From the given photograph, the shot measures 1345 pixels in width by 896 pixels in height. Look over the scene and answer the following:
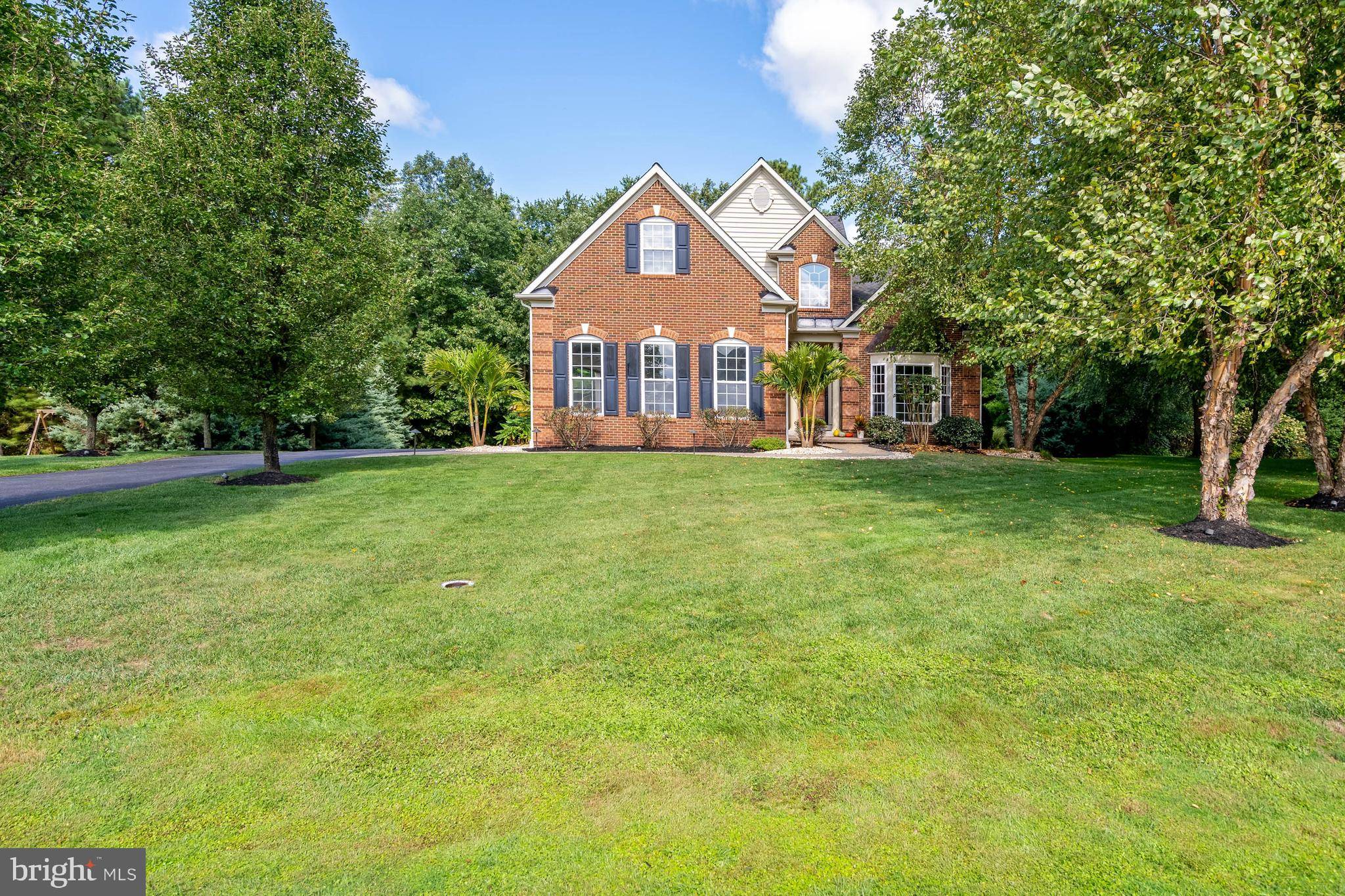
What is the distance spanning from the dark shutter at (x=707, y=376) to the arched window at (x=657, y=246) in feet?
7.93

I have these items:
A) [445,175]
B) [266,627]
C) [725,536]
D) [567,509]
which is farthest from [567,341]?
[445,175]

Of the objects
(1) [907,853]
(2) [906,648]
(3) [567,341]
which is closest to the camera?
(1) [907,853]

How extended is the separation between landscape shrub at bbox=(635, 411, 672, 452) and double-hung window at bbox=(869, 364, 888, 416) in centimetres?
757

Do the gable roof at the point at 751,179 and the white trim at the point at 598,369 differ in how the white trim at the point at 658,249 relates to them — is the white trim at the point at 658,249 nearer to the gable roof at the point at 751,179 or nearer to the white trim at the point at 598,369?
the white trim at the point at 598,369

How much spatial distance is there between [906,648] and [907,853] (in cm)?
200

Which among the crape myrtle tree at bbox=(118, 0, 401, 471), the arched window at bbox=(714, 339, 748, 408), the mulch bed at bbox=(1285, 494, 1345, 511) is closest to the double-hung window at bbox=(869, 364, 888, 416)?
the arched window at bbox=(714, 339, 748, 408)

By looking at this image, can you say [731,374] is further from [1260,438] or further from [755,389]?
[1260,438]

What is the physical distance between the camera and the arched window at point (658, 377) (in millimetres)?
18625

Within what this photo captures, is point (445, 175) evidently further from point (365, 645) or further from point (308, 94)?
point (365, 645)

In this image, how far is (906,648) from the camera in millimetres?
4328

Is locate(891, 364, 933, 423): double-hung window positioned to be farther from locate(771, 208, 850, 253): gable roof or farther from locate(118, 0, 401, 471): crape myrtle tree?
locate(118, 0, 401, 471): crape myrtle tree

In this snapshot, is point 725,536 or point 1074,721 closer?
point 1074,721

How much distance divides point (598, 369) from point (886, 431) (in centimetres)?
921

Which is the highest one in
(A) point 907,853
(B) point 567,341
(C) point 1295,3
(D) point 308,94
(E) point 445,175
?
(E) point 445,175
